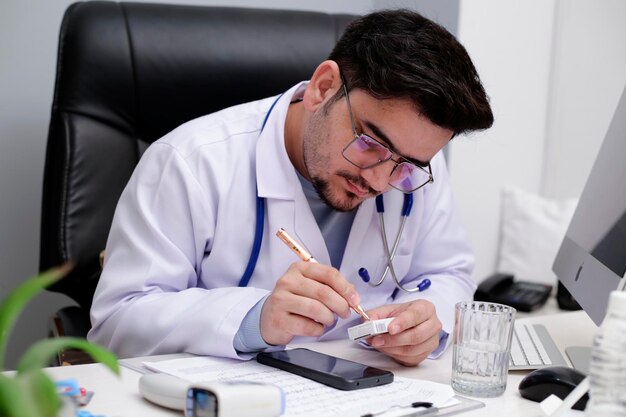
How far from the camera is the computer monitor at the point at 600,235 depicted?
3.89ft

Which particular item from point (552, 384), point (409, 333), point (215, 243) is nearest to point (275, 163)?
point (215, 243)

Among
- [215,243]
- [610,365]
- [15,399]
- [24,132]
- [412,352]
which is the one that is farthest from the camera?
[24,132]

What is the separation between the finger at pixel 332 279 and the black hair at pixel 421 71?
317 millimetres

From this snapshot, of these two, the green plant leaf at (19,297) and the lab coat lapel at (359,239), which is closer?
the green plant leaf at (19,297)

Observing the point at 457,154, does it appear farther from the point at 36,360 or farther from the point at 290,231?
the point at 36,360

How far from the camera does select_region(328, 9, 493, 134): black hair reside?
121cm

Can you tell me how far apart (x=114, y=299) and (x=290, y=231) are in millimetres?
324

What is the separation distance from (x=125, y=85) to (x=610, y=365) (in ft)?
3.60

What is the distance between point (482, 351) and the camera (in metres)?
1.04

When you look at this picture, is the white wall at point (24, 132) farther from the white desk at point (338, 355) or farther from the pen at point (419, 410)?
the pen at point (419, 410)

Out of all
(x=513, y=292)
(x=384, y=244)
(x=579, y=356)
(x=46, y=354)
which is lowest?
(x=513, y=292)

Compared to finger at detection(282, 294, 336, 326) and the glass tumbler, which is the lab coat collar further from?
the glass tumbler

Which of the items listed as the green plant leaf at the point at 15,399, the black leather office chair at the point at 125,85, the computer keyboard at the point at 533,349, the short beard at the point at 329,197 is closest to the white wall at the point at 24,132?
the black leather office chair at the point at 125,85

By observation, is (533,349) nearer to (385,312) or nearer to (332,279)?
(385,312)
